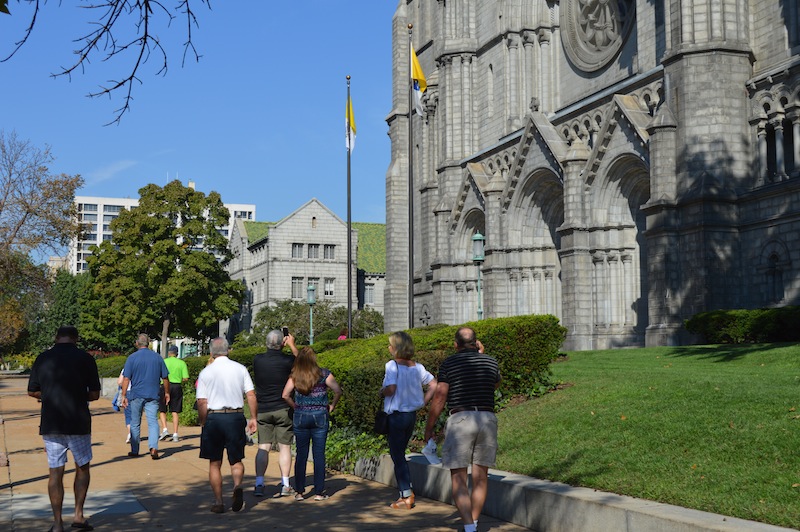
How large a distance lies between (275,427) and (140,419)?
5012 millimetres

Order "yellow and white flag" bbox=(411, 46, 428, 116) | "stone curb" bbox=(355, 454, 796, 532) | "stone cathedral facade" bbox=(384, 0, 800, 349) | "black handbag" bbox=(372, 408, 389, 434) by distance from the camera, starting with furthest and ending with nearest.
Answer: "yellow and white flag" bbox=(411, 46, 428, 116) → "stone cathedral facade" bbox=(384, 0, 800, 349) → "black handbag" bbox=(372, 408, 389, 434) → "stone curb" bbox=(355, 454, 796, 532)

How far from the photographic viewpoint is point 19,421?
24.5 m

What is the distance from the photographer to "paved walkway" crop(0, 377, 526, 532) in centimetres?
971

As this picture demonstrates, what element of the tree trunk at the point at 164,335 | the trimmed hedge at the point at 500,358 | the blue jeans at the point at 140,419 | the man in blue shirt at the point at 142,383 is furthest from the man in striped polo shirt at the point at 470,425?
the tree trunk at the point at 164,335

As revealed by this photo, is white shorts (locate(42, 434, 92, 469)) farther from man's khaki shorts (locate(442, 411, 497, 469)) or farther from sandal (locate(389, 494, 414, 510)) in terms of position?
man's khaki shorts (locate(442, 411, 497, 469))

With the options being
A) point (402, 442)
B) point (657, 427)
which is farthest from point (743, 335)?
point (402, 442)

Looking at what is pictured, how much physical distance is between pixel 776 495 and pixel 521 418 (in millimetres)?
6149

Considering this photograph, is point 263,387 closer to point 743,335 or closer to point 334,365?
point 334,365

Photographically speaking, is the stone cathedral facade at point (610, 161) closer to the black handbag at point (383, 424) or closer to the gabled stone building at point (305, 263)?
the black handbag at point (383, 424)

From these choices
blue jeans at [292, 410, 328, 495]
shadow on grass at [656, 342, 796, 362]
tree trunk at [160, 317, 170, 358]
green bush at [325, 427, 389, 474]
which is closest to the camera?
blue jeans at [292, 410, 328, 495]

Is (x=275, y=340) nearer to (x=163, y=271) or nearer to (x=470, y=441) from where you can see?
(x=470, y=441)

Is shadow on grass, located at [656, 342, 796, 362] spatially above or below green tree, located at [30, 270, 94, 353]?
below

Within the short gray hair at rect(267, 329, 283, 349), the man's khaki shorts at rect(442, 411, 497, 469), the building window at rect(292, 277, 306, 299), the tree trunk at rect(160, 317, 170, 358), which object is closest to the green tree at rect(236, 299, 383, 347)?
the tree trunk at rect(160, 317, 170, 358)

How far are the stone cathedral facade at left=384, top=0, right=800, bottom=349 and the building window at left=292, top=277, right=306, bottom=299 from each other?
27607 millimetres
